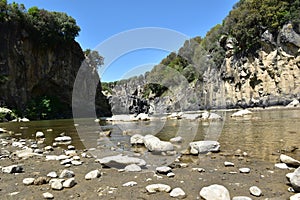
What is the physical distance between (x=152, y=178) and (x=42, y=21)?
3469cm

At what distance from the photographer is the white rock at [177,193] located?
2769mm

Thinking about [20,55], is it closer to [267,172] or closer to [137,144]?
[137,144]

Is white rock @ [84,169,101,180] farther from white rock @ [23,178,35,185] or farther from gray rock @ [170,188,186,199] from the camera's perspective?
gray rock @ [170,188,186,199]

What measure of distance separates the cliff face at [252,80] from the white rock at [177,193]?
3334 centimetres

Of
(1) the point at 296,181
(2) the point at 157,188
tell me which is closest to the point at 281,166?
(1) the point at 296,181

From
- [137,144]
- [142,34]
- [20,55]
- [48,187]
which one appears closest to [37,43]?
[20,55]

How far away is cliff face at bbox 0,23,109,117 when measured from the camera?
28.0 meters

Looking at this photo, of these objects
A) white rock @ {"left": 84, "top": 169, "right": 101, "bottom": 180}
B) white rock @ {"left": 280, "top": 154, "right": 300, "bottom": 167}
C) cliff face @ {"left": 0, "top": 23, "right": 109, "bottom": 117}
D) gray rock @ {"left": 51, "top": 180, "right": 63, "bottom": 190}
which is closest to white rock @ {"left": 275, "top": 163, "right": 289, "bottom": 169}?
white rock @ {"left": 280, "top": 154, "right": 300, "bottom": 167}

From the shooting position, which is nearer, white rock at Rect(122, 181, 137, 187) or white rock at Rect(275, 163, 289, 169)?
white rock at Rect(122, 181, 137, 187)

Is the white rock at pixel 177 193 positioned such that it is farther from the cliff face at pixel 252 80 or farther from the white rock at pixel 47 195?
the cliff face at pixel 252 80

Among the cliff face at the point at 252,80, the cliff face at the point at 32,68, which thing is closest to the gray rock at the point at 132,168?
the cliff face at the point at 32,68

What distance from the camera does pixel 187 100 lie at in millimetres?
52969

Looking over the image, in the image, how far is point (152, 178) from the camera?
3469mm

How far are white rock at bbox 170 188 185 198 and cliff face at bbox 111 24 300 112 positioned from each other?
33.3m
